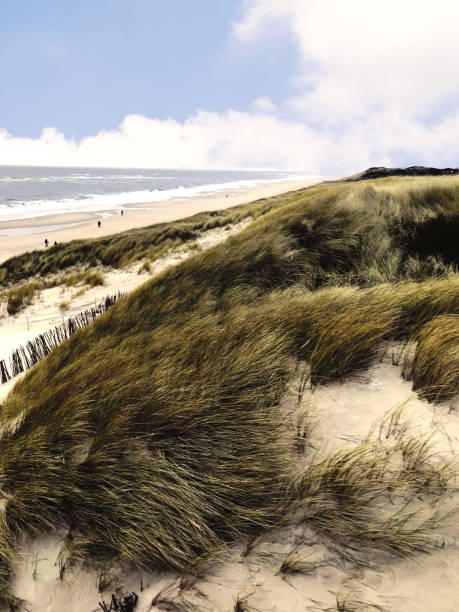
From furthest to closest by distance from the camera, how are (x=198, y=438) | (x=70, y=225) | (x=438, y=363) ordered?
1. (x=70, y=225)
2. (x=438, y=363)
3. (x=198, y=438)

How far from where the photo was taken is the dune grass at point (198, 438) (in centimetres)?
189

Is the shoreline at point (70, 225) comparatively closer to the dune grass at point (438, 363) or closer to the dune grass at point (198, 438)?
the dune grass at point (198, 438)

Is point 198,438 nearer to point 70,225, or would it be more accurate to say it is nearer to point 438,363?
point 438,363

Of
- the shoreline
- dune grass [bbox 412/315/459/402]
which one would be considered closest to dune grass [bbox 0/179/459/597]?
dune grass [bbox 412/315/459/402]

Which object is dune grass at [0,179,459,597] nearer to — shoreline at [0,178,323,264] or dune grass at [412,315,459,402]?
dune grass at [412,315,459,402]

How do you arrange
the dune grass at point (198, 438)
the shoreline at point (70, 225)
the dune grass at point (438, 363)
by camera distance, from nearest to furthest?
1. the dune grass at point (198, 438)
2. the dune grass at point (438, 363)
3. the shoreline at point (70, 225)

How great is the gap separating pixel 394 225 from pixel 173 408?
7.16m

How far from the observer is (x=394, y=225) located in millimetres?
7629

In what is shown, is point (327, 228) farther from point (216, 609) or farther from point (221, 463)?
point (216, 609)

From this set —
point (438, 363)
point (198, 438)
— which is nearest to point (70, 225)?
point (198, 438)

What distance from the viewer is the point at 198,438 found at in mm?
2305

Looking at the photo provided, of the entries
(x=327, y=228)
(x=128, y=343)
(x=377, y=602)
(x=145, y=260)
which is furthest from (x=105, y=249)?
(x=377, y=602)

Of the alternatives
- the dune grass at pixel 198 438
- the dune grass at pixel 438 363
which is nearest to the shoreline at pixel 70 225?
the dune grass at pixel 198 438

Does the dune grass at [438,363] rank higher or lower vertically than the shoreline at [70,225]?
lower
